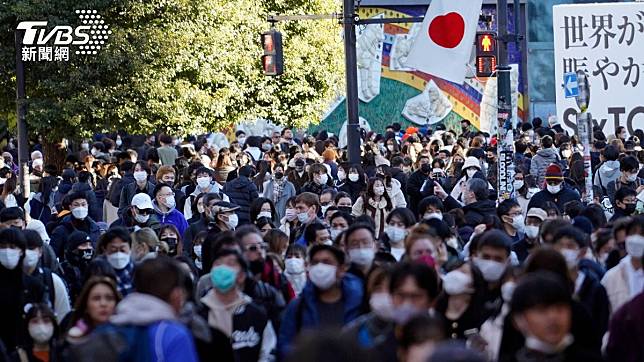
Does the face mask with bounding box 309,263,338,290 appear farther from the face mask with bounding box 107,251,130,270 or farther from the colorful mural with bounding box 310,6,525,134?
the colorful mural with bounding box 310,6,525,134

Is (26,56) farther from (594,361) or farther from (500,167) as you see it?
(594,361)

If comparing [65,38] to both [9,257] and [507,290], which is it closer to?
[9,257]

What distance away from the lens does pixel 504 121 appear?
19375mm

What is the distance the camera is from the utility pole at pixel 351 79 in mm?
23969

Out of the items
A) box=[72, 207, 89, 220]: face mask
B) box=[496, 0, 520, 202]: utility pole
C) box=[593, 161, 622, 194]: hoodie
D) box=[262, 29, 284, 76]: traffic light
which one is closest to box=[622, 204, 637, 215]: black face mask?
box=[496, 0, 520, 202]: utility pole

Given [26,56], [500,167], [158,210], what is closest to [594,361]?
[158,210]

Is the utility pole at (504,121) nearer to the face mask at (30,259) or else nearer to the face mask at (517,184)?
the face mask at (517,184)

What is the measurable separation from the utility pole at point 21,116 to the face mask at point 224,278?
13590 millimetres

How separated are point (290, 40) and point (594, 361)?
2568cm

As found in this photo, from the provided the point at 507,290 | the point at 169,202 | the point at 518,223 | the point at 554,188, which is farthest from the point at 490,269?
the point at 554,188

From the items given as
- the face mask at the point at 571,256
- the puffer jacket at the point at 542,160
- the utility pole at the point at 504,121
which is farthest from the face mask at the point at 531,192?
the face mask at the point at 571,256

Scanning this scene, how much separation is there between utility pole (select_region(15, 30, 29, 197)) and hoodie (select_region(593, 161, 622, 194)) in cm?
773

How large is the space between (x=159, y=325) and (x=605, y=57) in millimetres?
19309

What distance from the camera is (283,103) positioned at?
32.5 m
